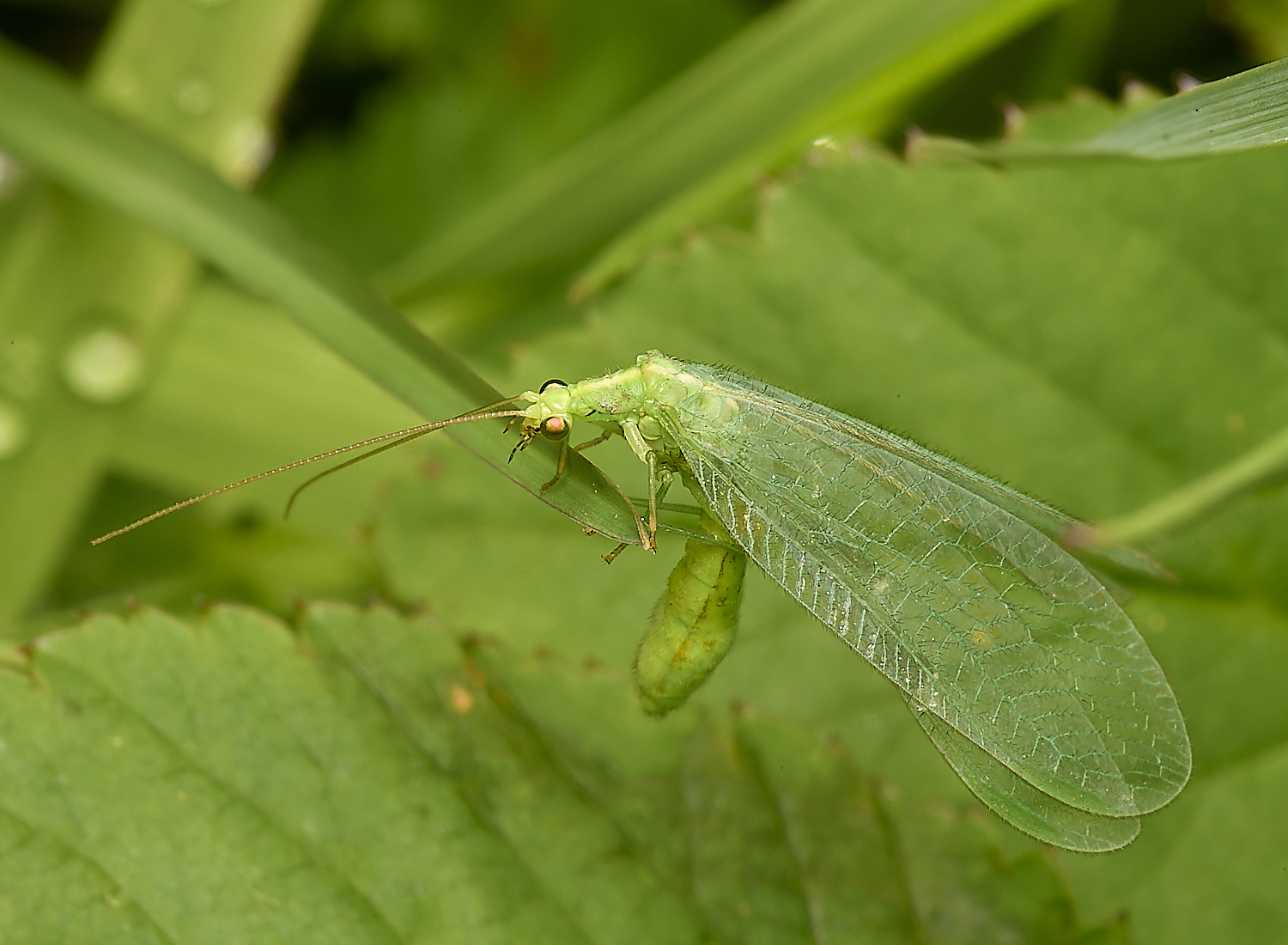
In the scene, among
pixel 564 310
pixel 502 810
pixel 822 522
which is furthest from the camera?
pixel 564 310

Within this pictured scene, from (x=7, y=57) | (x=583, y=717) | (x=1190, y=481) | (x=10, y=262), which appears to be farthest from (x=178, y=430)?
(x=1190, y=481)

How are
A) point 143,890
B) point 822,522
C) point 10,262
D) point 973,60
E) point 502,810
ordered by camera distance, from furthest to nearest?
point 973,60 < point 10,262 < point 822,522 < point 502,810 < point 143,890

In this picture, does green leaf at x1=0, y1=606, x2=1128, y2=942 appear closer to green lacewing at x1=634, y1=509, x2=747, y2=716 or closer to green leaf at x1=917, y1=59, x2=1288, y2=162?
green lacewing at x1=634, y1=509, x2=747, y2=716

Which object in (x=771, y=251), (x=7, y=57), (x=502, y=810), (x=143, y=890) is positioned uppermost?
(x=771, y=251)

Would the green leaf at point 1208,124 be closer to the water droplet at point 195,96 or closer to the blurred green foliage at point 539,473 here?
the blurred green foliage at point 539,473

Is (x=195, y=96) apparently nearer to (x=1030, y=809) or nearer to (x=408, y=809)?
(x=408, y=809)

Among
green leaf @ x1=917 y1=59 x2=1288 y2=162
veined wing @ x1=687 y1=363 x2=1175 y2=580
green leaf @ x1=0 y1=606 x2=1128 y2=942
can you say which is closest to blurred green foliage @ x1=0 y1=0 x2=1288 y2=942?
green leaf @ x1=0 y1=606 x2=1128 y2=942

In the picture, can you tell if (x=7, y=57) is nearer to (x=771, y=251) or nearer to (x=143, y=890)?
(x=771, y=251)

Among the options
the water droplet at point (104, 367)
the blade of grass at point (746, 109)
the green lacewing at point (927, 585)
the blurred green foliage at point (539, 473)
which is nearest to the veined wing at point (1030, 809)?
the green lacewing at point (927, 585)
